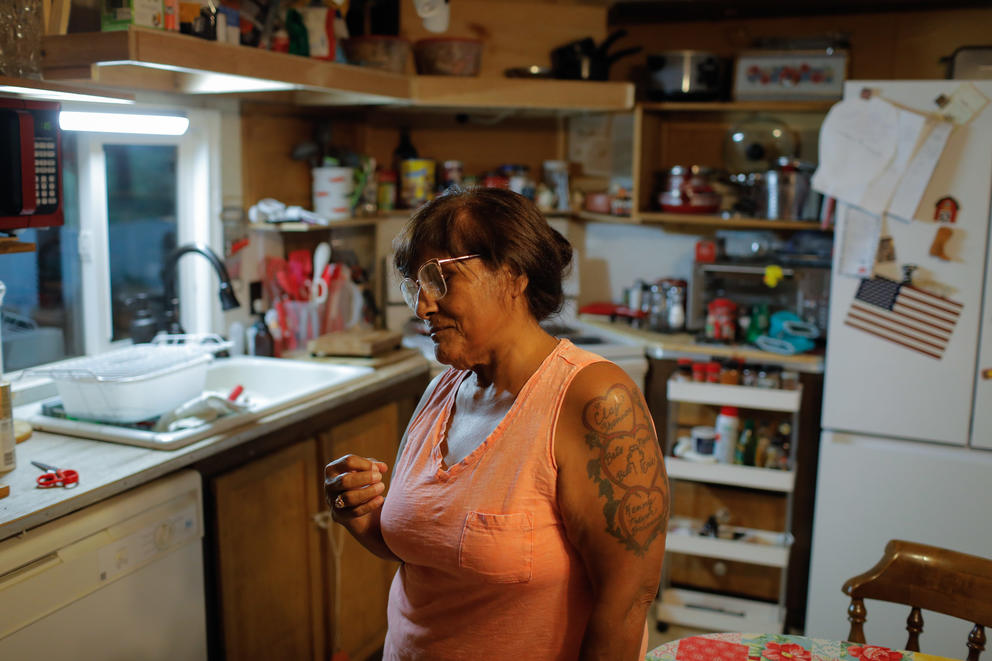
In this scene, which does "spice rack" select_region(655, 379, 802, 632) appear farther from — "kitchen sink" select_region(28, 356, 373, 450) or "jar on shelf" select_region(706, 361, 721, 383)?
"kitchen sink" select_region(28, 356, 373, 450)

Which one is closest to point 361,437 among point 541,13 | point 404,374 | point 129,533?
point 404,374

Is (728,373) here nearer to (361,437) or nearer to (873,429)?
(873,429)

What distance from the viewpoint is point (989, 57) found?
2820mm

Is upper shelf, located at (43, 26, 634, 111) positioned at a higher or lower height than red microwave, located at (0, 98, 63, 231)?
higher

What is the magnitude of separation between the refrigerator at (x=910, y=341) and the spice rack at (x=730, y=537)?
0.15 meters

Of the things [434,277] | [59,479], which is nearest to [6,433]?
[59,479]

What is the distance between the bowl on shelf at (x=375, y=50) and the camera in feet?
9.71

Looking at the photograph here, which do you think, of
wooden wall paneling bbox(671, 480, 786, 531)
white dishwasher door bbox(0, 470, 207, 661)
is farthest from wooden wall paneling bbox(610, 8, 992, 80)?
white dishwasher door bbox(0, 470, 207, 661)

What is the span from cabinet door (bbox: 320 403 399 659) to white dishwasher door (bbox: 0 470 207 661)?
1.61 feet

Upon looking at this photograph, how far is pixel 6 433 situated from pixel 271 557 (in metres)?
0.72

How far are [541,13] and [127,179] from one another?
1.61 metres

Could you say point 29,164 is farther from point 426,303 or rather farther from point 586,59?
point 586,59

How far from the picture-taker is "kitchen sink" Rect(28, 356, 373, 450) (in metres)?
2.08

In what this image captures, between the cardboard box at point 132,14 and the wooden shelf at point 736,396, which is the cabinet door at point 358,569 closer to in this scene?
the wooden shelf at point 736,396
